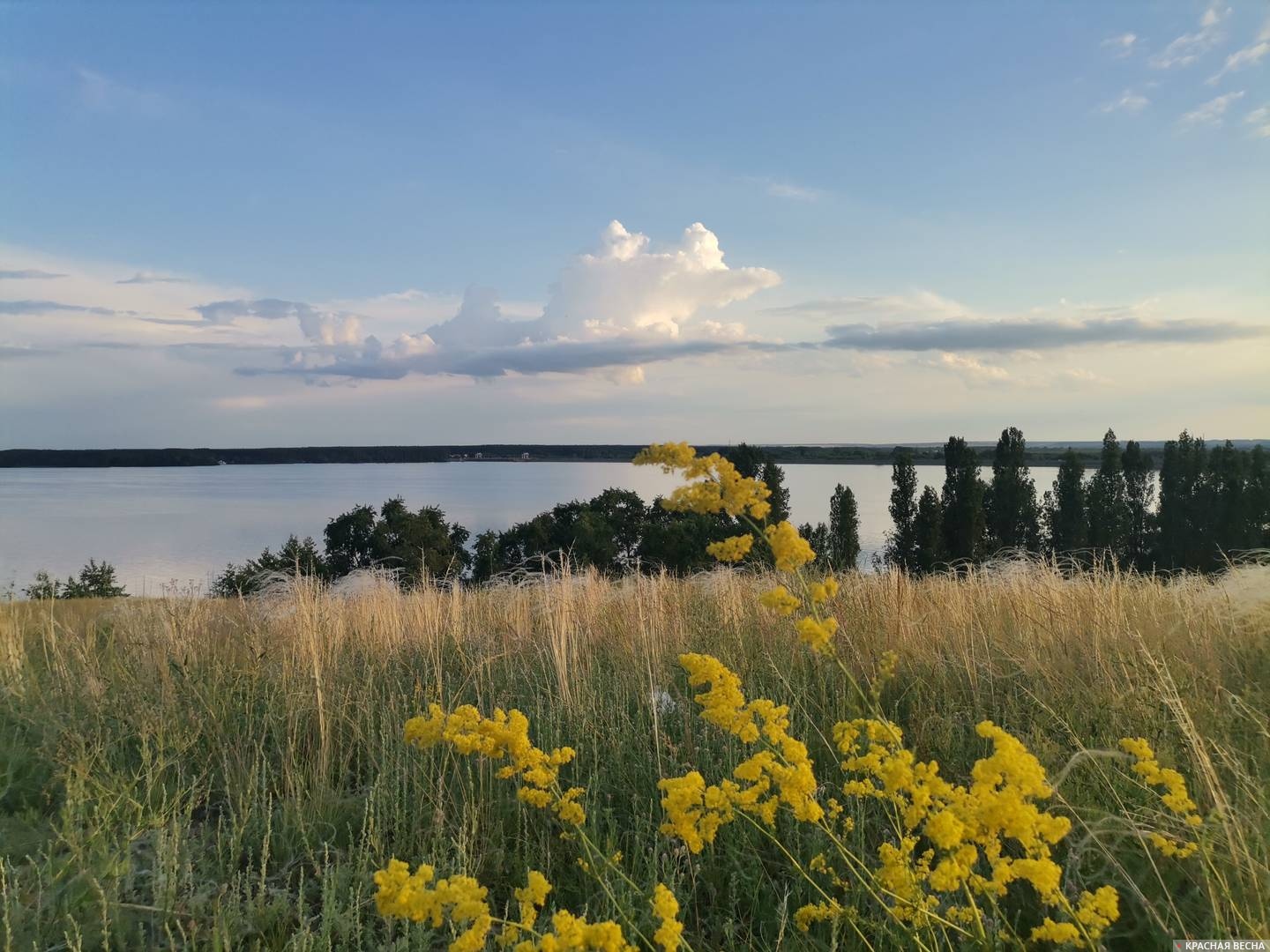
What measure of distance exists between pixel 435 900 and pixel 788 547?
4.10 feet

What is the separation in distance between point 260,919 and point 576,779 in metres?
1.30

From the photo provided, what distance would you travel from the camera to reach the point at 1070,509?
90.4ft

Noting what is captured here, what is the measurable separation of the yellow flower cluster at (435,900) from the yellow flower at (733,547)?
112 cm

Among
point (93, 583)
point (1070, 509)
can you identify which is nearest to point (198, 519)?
point (93, 583)

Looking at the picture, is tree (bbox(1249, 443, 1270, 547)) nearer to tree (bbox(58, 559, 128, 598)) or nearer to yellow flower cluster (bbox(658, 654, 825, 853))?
yellow flower cluster (bbox(658, 654, 825, 853))

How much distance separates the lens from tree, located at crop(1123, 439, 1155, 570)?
2775cm

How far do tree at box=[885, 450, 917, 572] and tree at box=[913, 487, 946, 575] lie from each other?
0.43 feet

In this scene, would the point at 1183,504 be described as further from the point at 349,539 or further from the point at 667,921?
the point at 667,921

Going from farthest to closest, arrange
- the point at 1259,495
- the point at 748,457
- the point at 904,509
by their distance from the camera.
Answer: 1. the point at 904,509
2. the point at 1259,495
3. the point at 748,457

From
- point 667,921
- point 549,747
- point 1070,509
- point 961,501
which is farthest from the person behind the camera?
point 1070,509

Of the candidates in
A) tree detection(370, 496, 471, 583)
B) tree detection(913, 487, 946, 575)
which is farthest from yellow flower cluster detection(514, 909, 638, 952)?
tree detection(913, 487, 946, 575)

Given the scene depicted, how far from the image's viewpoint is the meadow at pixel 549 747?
8.16 feet

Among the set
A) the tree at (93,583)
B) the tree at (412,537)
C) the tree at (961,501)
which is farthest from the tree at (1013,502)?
the tree at (93,583)

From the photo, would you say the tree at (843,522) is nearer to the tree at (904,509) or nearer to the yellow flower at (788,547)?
the tree at (904,509)
